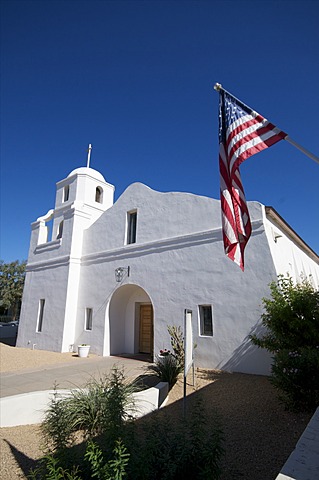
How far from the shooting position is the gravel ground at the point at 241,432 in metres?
3.68

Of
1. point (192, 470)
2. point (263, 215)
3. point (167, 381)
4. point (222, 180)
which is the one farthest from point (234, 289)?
point (192, 470)

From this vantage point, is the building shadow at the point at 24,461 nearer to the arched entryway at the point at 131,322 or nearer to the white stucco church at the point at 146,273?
the white stucco church at the point at 146,273

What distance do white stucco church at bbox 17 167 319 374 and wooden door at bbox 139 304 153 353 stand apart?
5 cm

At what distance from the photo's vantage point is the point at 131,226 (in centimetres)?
1416

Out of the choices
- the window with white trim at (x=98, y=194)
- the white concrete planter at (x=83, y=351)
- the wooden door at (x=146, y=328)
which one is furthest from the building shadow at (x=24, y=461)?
the window with white trim at (x=98, y=194)

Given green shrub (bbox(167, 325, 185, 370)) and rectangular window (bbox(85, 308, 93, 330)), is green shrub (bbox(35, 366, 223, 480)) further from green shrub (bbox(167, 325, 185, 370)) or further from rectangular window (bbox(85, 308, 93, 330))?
rectangular window (bbox(85, 308, 93, 330))

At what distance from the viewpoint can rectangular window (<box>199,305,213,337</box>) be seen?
1015cm

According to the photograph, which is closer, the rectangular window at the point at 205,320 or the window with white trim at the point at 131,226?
the rectangular window at the point at 205,320

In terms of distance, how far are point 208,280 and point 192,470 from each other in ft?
25.8

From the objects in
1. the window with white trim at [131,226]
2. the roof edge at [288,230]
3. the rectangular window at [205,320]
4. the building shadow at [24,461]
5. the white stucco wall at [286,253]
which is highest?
the window with white trim at [131,226]

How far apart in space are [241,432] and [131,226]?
10.7 metres

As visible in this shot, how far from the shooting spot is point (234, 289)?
9.59 metres

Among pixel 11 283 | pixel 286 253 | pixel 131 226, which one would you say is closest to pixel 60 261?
pixel 131 226

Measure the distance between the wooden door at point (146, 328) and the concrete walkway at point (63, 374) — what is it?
166cm
